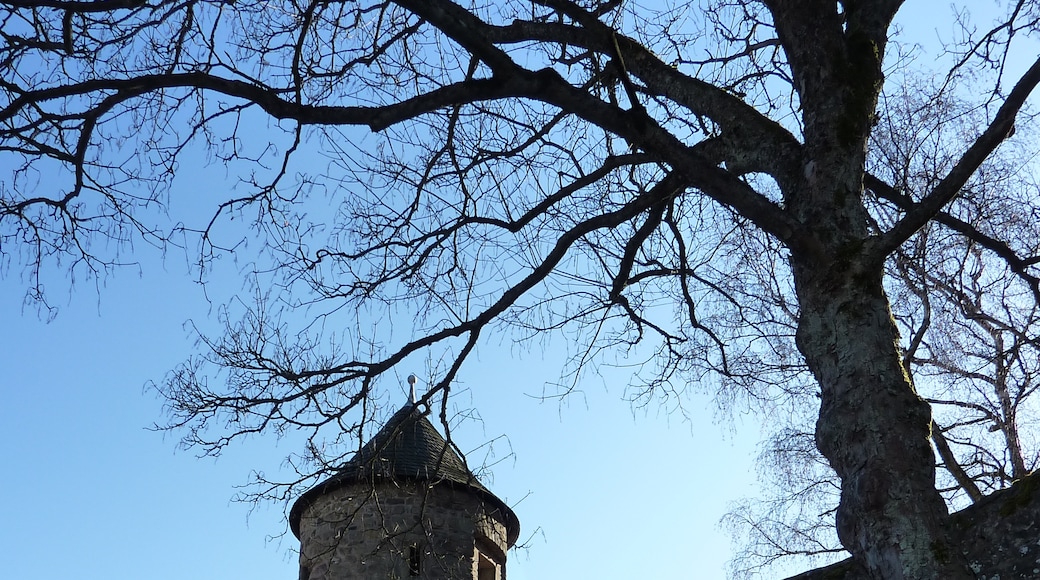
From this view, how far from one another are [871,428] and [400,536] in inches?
329

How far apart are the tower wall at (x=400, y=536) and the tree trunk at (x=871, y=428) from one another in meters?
7.25

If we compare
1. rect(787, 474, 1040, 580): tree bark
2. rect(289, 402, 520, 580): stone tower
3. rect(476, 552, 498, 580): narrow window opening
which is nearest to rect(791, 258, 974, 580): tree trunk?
rect(787, 474, 1040, 580): tree bark

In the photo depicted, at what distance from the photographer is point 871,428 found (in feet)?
12.3

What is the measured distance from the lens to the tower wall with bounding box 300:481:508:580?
11352 millimetres

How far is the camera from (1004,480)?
32.5 feet

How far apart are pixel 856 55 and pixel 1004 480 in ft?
21.5

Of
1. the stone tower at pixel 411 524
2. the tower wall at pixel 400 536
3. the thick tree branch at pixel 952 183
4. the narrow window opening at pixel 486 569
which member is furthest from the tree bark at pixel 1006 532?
the narrow window opening at pixel 486 569

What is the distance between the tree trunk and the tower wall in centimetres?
725

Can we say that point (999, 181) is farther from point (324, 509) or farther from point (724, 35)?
point (324, 509)

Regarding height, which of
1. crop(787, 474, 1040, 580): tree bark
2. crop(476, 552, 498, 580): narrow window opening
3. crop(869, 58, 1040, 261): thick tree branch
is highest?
crop(476, 552, 498, 580): narrow window opening

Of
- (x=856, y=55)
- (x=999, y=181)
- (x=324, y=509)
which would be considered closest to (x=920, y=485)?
(x=856, y=55)

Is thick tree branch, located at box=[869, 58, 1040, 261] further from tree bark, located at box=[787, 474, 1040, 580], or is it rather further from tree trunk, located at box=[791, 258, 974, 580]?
tree bark, located at box=[787, 474, 1040, 580]

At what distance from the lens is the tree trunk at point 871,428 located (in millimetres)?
3436

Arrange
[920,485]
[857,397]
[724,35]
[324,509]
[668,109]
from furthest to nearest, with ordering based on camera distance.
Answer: [324,509], [724,35], [668,109], [857,397], [920,485]
